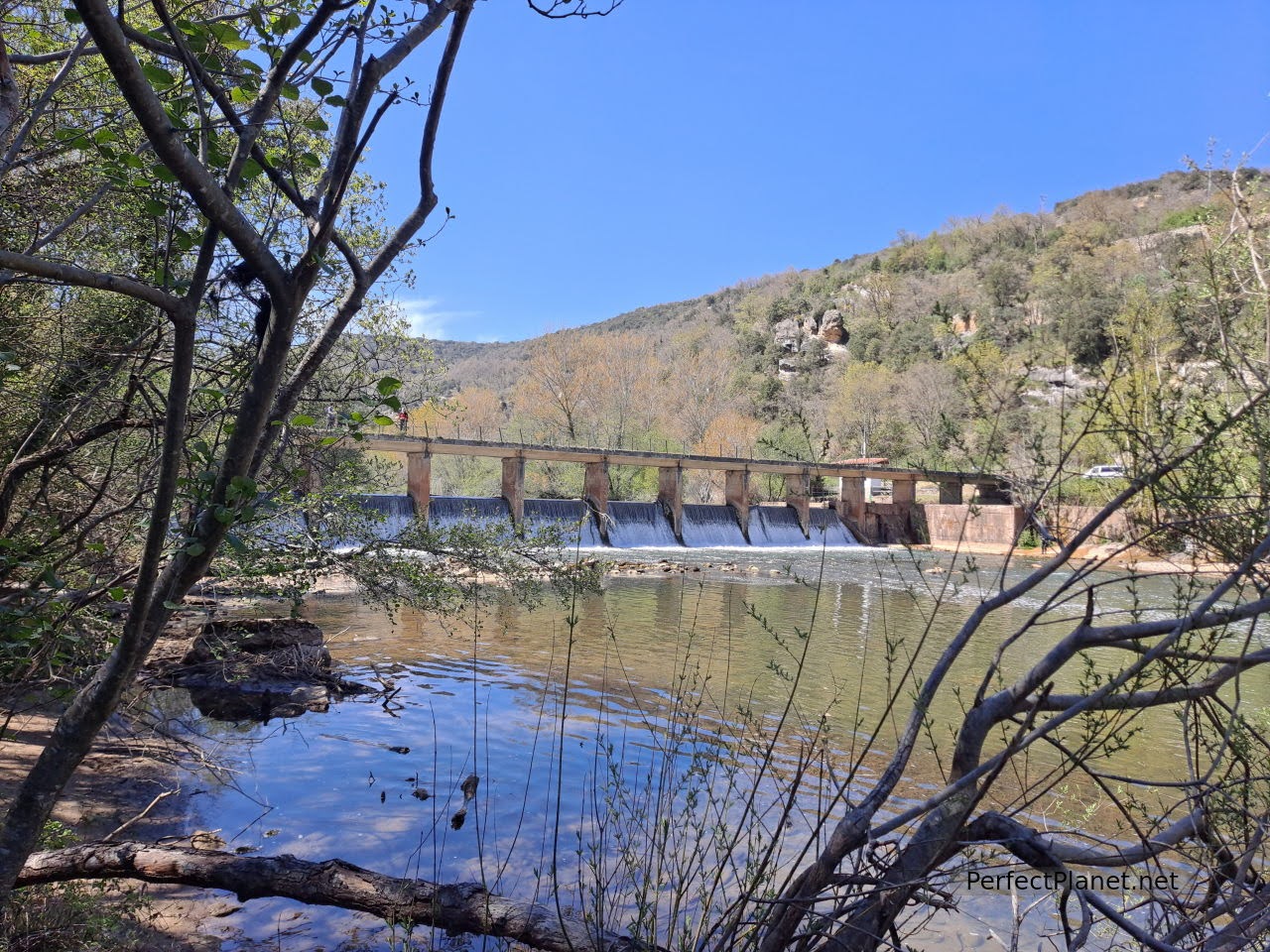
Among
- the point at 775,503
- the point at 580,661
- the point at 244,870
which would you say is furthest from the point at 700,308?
the point at 244,870

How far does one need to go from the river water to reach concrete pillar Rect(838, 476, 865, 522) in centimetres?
2130

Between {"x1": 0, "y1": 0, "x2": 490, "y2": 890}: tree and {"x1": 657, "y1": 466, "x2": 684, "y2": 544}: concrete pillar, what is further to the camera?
{"x1": 657, "y1": 466, "x2": 684, "y2": 544}: concrete pillar

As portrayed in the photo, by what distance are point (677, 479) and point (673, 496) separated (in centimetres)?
62

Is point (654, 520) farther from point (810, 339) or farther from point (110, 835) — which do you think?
point (810, 339)

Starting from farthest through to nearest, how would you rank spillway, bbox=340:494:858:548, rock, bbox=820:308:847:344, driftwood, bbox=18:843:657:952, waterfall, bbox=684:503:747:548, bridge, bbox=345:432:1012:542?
rock, bbox=820:308:847:344 → waterfall, bbox=684:503:747:548 → spillway, bbox=340:494:858:548 → bridge, bbox=345:432:1012:542 → driftwood, bbox=18:843:657:952

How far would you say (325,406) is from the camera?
580 centimetres

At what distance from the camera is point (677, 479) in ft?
101

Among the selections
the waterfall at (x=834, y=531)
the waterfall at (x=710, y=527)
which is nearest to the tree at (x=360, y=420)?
the waterfall at (x=710, y=527)

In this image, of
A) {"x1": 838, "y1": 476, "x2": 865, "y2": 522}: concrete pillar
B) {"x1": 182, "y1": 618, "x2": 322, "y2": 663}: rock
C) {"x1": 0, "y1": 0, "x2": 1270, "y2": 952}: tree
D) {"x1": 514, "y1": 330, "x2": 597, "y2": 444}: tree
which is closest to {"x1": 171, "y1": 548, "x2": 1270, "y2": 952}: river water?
{"x1": 0, "y1": 0, "x2": 1270, "y2": 952}: tree

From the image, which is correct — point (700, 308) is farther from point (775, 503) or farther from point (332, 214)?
point (332, 214)

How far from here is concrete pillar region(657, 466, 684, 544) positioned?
3069cm

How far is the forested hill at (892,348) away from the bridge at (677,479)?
2.08m

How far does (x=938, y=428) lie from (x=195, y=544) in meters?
1.65

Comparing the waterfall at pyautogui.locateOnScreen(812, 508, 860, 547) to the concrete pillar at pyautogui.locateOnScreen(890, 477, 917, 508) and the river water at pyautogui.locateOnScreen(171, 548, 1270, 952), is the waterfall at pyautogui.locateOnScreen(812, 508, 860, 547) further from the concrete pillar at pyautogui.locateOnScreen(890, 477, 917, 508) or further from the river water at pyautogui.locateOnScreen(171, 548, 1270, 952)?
the river water at pyautogui.locateOnScreen(171, 548, 1270, 952)
